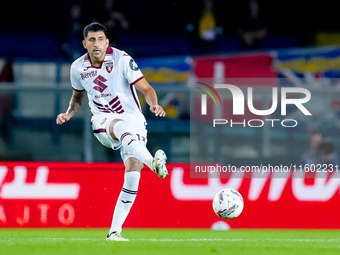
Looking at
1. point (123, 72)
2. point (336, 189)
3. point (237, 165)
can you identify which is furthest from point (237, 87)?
point (123, 72)

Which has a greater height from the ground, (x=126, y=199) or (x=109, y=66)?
(x=109, y=66)

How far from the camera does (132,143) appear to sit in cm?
696

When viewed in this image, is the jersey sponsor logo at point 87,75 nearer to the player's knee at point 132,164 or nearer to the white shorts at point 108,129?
the white shorts at point 108,129

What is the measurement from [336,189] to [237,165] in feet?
4.15

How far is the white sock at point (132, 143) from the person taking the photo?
685 cm

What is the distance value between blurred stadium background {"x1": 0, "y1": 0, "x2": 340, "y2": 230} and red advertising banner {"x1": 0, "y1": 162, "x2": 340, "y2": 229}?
466 mm

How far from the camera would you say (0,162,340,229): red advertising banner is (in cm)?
952

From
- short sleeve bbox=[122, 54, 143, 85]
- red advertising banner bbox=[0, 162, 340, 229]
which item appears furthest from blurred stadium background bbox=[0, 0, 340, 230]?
short sleeve bbox=[122, 54, 143, 85]

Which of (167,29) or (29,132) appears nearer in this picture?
(29,132)

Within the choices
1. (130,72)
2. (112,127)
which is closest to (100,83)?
(130,72)
